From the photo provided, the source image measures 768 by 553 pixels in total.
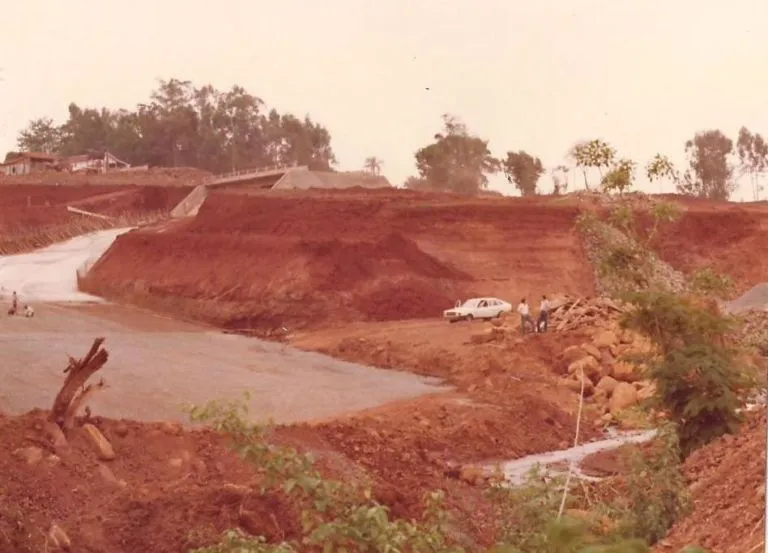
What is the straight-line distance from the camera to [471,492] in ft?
52.9

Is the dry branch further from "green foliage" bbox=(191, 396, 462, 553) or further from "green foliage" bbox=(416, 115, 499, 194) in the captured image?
"green foliage" bbox=(416, 115, 499, 194)

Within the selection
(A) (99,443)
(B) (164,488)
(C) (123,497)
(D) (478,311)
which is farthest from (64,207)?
(C) (123,497)

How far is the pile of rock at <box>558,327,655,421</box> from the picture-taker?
22750mm

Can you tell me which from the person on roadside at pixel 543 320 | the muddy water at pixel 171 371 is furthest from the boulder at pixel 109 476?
the person on roadside at pixel 543 320

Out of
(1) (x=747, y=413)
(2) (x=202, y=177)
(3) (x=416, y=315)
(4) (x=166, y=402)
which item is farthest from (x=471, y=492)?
(2) (x=202, y=177)

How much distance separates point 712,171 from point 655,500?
57.4 meters

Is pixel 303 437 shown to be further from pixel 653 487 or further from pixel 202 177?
pixel 202 177

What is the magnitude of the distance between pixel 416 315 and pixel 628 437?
18802mm

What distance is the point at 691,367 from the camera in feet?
42.9

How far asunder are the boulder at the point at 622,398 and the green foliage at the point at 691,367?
8422 millimetres

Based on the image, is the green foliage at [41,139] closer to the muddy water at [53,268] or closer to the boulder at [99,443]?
the muddy water at [53,268]

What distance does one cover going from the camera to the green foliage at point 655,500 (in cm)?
862

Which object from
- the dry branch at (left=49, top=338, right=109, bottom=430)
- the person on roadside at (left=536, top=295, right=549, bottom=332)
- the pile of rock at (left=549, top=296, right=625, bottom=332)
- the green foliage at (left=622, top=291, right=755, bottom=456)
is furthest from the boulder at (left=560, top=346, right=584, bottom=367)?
the dry branch at (left=49, top=338, right=109, bottom=430)

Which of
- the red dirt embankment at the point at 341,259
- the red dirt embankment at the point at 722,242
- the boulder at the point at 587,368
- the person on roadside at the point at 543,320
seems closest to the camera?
the boulder at the point at 587,368
